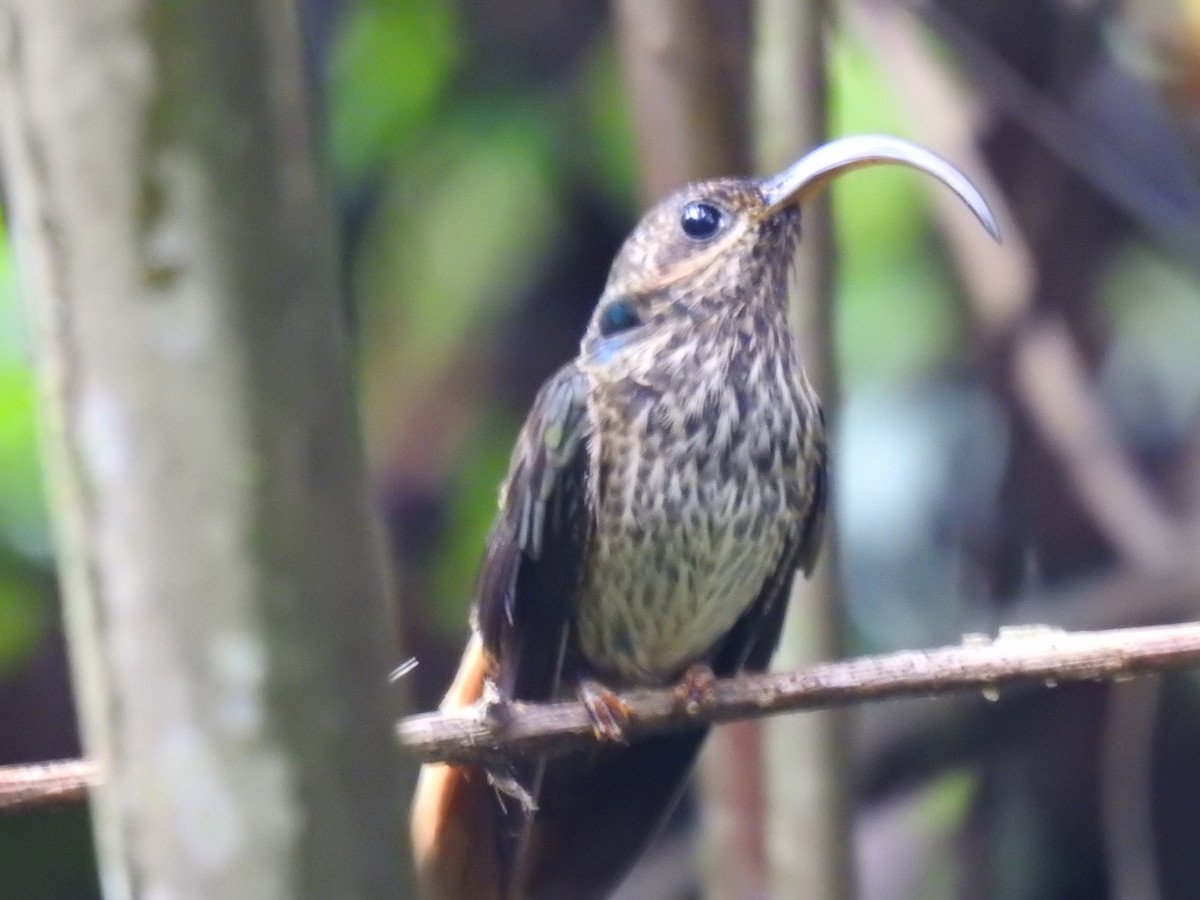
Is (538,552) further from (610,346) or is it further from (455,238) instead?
(455,238)

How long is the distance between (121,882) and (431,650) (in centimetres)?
225

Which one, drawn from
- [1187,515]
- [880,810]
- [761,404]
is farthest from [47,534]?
[1187,515]

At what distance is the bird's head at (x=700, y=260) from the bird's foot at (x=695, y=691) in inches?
16.0

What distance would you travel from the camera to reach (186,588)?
0.72 m

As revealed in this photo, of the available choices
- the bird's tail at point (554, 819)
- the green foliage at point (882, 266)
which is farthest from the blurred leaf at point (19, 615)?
the green foliage at point (882, 266)

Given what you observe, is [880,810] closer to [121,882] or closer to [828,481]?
[828,481]

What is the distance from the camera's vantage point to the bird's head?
2176 millimetres

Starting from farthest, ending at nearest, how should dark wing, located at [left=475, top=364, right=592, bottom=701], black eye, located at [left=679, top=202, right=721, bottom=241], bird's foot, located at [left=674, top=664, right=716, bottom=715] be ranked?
black eye, located at [left=679, top=202, right=721, bottom=241]
dark wing, located at [left=475, top=364, right=592, bottom=701]
bird's foot, located at [left=674, top=664, right=716, bottom=715]

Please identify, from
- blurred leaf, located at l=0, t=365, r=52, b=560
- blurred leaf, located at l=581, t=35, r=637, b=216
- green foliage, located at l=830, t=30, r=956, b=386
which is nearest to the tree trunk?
blurred leaf, located at l=0, t=365, r=52, b=560

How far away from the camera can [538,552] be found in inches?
80.8

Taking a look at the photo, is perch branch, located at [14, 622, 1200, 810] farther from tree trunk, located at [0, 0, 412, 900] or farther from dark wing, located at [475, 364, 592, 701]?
tree trunk, located at [0, 0, 412, 900]

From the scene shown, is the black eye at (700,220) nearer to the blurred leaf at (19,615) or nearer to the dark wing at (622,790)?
the dark wing at (622,790)

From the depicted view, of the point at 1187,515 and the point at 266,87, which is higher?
the point at 266,87

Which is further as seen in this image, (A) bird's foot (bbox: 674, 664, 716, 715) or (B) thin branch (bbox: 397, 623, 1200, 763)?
(A) bird's foot (bbox: 674, 664, 716, 715)
